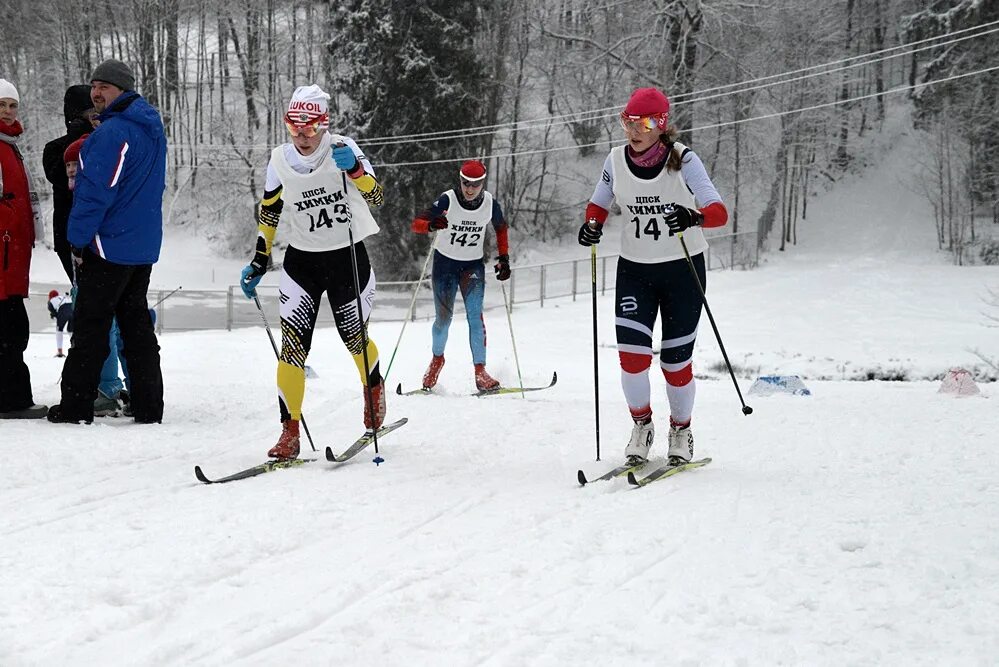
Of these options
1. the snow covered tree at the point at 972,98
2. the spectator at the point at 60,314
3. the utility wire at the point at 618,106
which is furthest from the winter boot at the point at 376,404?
the snow covered tree at the point at 972,98

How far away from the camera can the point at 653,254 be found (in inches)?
207

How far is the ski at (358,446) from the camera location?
5211 mm

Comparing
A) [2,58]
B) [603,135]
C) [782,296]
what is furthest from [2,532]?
[2,58]

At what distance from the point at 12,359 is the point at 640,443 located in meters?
4.10

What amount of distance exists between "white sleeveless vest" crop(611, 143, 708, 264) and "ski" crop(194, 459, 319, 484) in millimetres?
2161

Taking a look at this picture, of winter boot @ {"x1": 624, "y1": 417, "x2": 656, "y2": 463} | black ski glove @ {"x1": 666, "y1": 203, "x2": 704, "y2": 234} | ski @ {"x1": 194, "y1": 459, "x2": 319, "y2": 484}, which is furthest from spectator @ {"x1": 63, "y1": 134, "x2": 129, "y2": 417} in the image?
black ski glove @ {"x1": 666, "y1": 203, "x2": 704, "y2": 234}

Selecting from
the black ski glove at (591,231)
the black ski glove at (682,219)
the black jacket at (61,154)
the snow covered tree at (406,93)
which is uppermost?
the snow covered tree at (406,93)

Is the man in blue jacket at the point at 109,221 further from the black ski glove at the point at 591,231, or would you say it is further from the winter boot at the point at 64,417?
the black ski glove at the point at 591,231

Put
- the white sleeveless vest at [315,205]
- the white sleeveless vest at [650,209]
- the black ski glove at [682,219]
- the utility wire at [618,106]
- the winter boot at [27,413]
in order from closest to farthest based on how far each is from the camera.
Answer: the black ski glove at [682,219] → the white sleeveless vest at [650,209] → the white sleeveless vest at [315,205] → the winter boot at [27,413] → the utility wire at [618,106]

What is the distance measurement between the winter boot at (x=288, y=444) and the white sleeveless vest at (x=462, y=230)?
422cm

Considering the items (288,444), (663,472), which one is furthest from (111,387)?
(663,472)

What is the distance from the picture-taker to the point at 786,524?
392 centimetres

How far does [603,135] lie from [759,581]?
38776 millimetres

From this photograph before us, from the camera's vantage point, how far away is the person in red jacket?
6.22 metres
